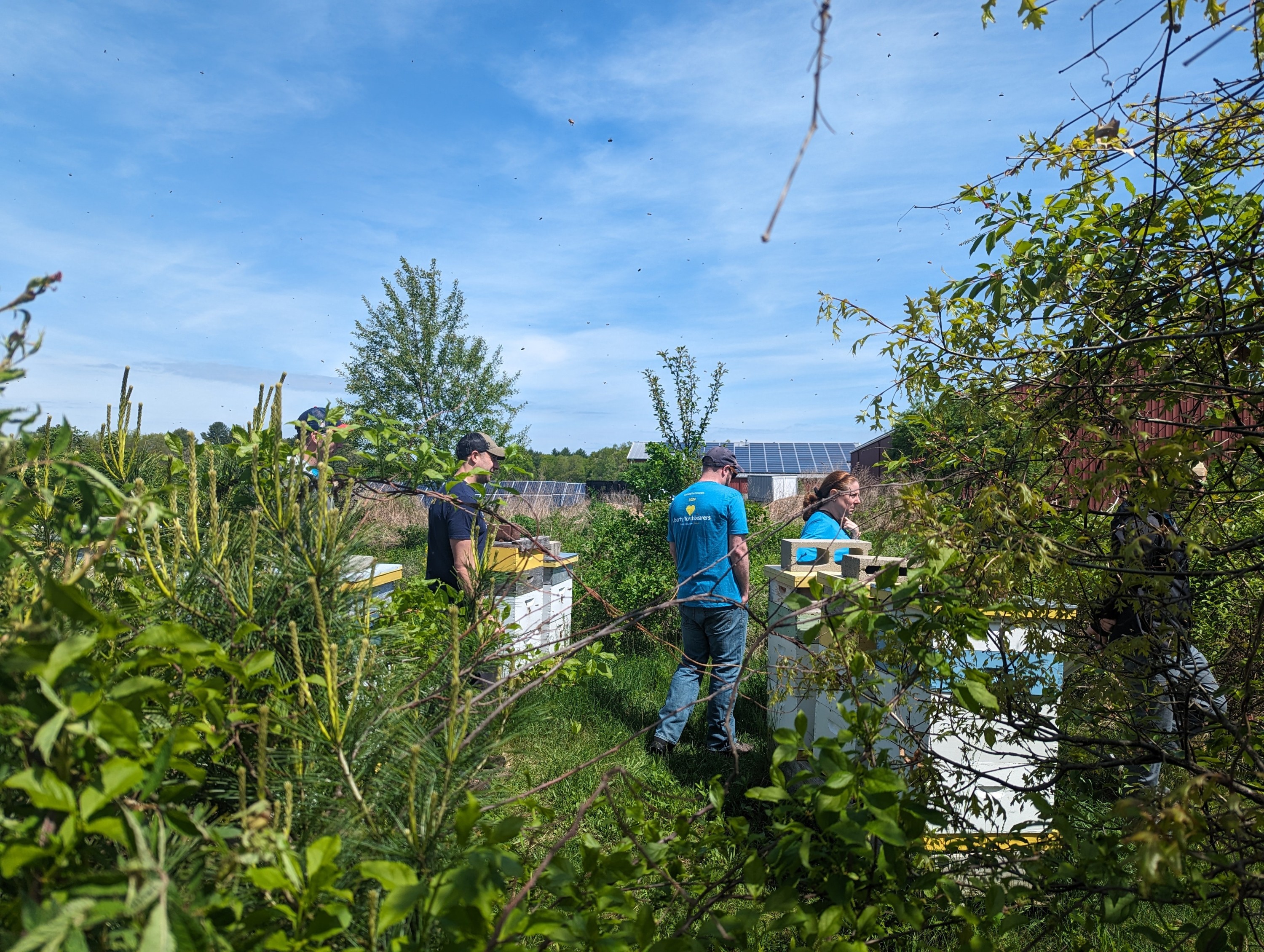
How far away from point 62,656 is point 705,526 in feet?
13.4

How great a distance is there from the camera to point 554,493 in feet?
92.5

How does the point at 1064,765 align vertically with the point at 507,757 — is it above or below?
above

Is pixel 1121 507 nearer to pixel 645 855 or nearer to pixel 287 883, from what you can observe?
pixel 645 855

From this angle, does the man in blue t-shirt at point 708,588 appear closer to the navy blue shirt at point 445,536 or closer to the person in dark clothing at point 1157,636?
the navy blue shirt at point 445,536

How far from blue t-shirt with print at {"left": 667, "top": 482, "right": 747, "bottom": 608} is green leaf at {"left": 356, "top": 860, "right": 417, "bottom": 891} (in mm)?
3742

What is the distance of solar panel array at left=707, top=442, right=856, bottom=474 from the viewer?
80.0ft

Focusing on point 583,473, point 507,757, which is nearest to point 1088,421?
point 507,757

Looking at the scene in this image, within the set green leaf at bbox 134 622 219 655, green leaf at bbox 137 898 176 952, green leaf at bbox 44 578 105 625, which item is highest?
green leaf at bbox 44 578 105 625

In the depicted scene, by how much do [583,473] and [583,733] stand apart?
58.8 m

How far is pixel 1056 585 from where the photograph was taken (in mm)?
1668

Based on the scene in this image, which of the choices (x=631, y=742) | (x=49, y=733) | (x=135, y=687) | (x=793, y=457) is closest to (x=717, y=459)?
(x=631, y=742)

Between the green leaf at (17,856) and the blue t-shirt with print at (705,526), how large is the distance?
13.1ft

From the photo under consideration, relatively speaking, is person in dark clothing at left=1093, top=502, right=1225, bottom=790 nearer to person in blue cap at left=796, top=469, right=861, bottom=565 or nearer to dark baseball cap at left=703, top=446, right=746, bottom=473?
person in blue cap at left=796, top=469, right=861, bottom=565

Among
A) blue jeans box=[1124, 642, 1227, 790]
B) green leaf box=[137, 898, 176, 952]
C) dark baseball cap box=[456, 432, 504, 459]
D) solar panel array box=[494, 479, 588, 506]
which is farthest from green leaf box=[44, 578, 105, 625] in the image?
solar panel array box=[494, 479, 588, 506]
